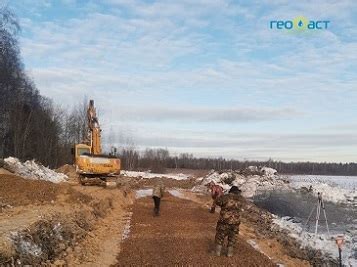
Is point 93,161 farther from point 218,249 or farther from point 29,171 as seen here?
point 218,249

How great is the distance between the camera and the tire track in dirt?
12.5 m

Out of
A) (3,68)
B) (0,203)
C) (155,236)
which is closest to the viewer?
(155,236)

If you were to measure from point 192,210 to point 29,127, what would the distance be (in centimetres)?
3631

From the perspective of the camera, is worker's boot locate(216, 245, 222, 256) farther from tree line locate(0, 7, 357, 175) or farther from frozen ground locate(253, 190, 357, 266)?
tree line locate(0, 7, 357, 175)

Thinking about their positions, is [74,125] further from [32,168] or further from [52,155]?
[32,168]

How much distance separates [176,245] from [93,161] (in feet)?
53.8

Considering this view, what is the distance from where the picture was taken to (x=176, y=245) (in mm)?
14375

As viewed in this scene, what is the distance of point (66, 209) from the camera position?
57.9 ft

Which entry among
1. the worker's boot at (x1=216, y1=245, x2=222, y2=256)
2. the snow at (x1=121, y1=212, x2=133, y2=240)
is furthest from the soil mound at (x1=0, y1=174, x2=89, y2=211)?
the worker's boot at (x1=216, y1=245, x2=222, y2=256)

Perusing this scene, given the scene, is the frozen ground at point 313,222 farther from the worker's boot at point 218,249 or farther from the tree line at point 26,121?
the tree line at point 26,121

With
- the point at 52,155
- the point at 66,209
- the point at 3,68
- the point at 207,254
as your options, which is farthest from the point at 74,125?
the point at 207,254

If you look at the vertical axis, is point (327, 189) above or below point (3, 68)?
below

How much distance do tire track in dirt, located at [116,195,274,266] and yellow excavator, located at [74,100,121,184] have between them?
930cm

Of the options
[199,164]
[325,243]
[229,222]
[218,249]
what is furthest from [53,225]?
[199,164]
